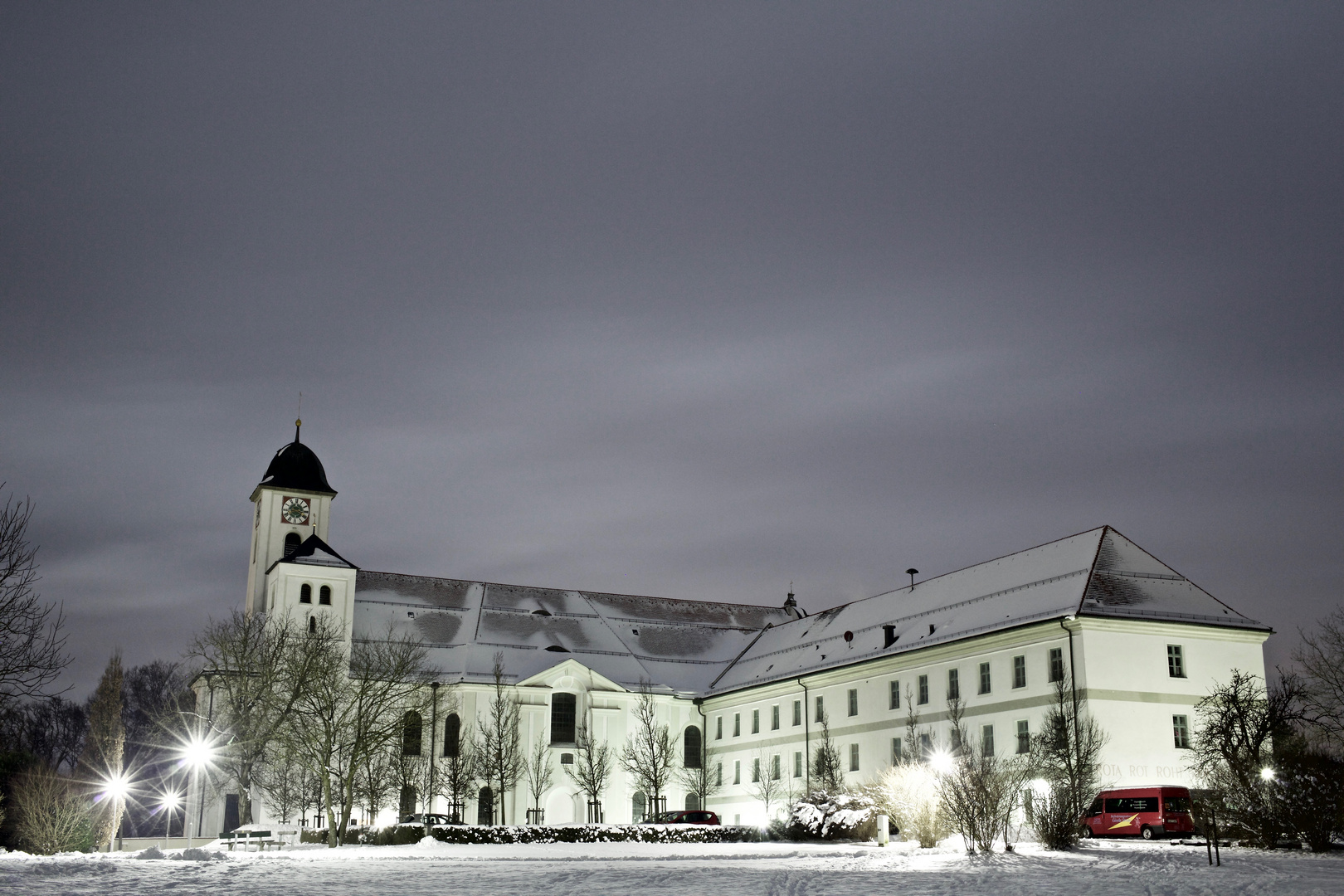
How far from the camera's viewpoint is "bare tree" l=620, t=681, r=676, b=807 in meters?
68.0

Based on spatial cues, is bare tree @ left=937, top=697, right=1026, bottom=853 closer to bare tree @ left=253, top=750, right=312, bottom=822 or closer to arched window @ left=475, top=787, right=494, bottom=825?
bare tree @ left=253, top=750, right=312, bottom=822

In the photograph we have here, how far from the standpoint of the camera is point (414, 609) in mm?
74562

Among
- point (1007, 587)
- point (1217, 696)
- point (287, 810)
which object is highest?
point (1007, 587)

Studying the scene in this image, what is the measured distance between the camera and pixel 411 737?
64.6m

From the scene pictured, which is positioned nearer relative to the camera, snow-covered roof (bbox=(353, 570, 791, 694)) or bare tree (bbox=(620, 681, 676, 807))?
bare tree (bbox=(620, 681, 676, 807))

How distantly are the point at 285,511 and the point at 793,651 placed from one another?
105 feet

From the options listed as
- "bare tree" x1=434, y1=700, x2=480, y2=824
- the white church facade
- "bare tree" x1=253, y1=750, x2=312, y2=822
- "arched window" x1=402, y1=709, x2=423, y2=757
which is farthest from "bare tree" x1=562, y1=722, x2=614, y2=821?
"bare tree" x1=253, y1=750, x2=312, y2=822

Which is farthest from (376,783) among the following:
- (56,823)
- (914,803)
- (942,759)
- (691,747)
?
(914,803)

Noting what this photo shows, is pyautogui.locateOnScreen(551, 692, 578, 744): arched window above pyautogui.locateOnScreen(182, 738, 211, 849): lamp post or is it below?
above

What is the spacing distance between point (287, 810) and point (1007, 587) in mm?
36369

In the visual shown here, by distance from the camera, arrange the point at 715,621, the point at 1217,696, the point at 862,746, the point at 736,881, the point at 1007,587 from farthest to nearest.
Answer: the point at 715,621, the point at 862,746, the point at 1007,587, the point at 1217,696, the point at 736,881

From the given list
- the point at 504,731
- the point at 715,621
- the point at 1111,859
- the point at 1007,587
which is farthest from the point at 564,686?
the point at 1111,859

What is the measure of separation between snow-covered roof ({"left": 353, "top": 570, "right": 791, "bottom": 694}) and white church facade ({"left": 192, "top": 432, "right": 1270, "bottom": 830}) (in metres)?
0.13

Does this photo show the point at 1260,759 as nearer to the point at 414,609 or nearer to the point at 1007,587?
the point at 1007,587
